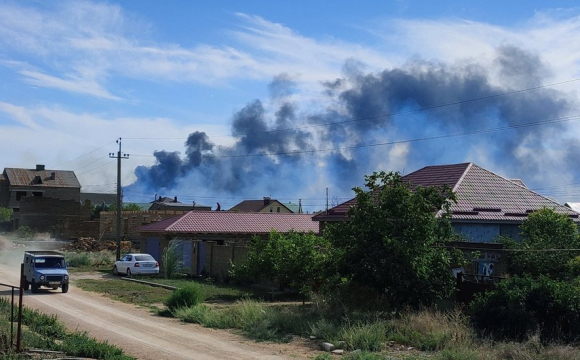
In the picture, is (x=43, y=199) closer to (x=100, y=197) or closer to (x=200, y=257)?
(x=100, y=197)

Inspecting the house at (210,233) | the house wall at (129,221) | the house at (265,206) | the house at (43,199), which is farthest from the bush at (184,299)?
the house at (265,206)

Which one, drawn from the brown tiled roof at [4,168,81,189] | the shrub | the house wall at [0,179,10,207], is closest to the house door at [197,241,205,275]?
the shrub

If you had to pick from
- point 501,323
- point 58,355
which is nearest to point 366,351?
point 501,323

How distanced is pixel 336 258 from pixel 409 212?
9.09ft

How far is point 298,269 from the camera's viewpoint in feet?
90.0

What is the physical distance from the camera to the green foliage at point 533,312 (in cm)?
1566

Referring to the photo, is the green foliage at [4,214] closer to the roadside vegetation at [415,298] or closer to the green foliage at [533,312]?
the roadside vegetation at [415,298]

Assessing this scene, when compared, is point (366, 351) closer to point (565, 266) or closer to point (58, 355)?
point (58, 355)

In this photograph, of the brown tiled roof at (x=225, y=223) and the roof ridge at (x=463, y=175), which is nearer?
the roof ridge at (x=463, y=175)

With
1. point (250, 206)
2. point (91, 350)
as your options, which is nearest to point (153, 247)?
point (91, 350)

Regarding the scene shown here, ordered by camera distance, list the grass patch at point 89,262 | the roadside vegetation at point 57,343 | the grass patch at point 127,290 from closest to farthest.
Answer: the roadside vegetation at point 57,343 → the grass patch at point 127,290 → the grass patch at point 89,262

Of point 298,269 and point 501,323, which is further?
point 298,269

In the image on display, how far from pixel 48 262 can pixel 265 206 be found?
251ft

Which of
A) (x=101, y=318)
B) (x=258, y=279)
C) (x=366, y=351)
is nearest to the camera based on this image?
(x=366, y=351)
